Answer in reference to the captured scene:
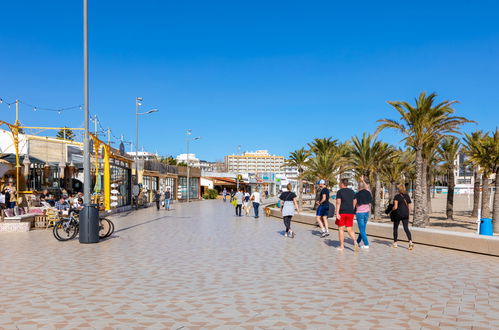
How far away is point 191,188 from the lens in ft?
184

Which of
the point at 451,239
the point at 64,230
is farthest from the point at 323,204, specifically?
the point at 64,230

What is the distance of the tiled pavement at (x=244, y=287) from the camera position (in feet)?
16.1

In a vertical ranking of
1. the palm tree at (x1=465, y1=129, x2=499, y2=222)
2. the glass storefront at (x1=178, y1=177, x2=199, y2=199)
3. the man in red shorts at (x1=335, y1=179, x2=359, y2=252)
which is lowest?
the glass storefront at (x1=178, y1=177, x2=199, y2=199)

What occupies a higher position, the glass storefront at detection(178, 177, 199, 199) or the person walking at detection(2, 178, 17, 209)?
Result: the person walking at detection(2, 178, 17, 209)

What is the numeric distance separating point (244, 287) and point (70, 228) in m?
7.93

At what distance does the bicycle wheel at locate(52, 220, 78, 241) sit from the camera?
1226 centimetres

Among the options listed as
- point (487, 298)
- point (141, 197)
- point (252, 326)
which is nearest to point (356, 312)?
point (252, 326)

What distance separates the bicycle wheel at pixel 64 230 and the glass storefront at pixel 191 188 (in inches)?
1586

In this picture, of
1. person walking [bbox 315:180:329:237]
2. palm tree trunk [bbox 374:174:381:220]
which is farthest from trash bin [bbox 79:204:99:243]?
palm tree trunk [bbox 374:174:381:220]

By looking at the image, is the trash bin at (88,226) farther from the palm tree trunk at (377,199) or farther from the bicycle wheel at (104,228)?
the palm tree trunk at (377,199)

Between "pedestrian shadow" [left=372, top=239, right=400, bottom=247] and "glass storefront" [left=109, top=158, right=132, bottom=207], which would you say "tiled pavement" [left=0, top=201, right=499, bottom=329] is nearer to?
"pedestrian shadow" [left=372, top=239, right=400, bottom=247]

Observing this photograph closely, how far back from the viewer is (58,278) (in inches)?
278

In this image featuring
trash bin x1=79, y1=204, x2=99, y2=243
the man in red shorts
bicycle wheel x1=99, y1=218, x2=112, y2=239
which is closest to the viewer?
the man in red shorts

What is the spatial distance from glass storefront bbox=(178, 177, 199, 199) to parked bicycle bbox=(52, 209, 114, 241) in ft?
131
